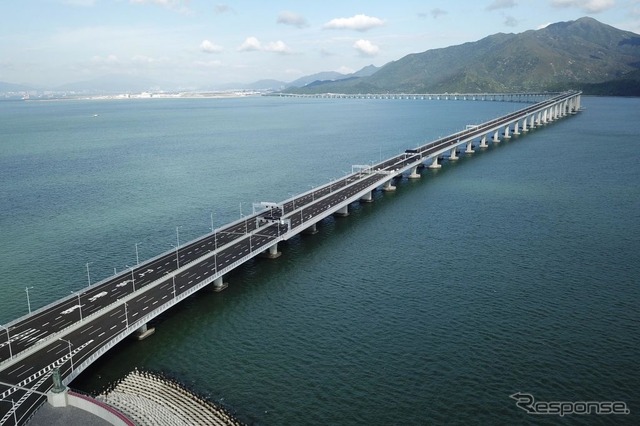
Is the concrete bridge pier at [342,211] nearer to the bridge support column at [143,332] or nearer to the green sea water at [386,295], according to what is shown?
the green sea water at [386,295]

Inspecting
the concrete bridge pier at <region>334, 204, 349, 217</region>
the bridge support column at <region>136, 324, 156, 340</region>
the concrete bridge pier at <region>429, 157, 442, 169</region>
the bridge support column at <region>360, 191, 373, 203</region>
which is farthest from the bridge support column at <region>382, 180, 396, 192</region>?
the bridge support column at <region>136, 324, 156, 340</region>

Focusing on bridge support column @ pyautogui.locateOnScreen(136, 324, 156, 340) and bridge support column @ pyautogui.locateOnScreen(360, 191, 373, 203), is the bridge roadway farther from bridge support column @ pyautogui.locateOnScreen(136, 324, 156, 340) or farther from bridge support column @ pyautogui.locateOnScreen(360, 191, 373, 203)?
bridge support column @ pyautogui.locateOnScreen(360, 191, 373, 203)

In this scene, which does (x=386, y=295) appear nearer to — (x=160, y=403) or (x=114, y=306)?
(x=160, y=403)

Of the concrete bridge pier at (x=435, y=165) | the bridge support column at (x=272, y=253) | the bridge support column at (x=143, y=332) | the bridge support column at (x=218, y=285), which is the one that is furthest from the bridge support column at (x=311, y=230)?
the concrete bridge pier at (x=435, y=165)

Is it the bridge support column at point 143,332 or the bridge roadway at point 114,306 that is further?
the bridge support column at point 143,332

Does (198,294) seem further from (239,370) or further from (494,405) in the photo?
(494,405)

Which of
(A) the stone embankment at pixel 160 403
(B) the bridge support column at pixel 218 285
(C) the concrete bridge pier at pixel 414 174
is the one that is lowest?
(A) the stone embankment at pixel 160 403

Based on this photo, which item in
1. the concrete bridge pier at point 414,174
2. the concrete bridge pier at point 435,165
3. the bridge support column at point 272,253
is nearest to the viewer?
the bridge support column at point 272,253

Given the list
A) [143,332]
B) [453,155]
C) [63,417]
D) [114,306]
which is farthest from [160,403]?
[453,155]
